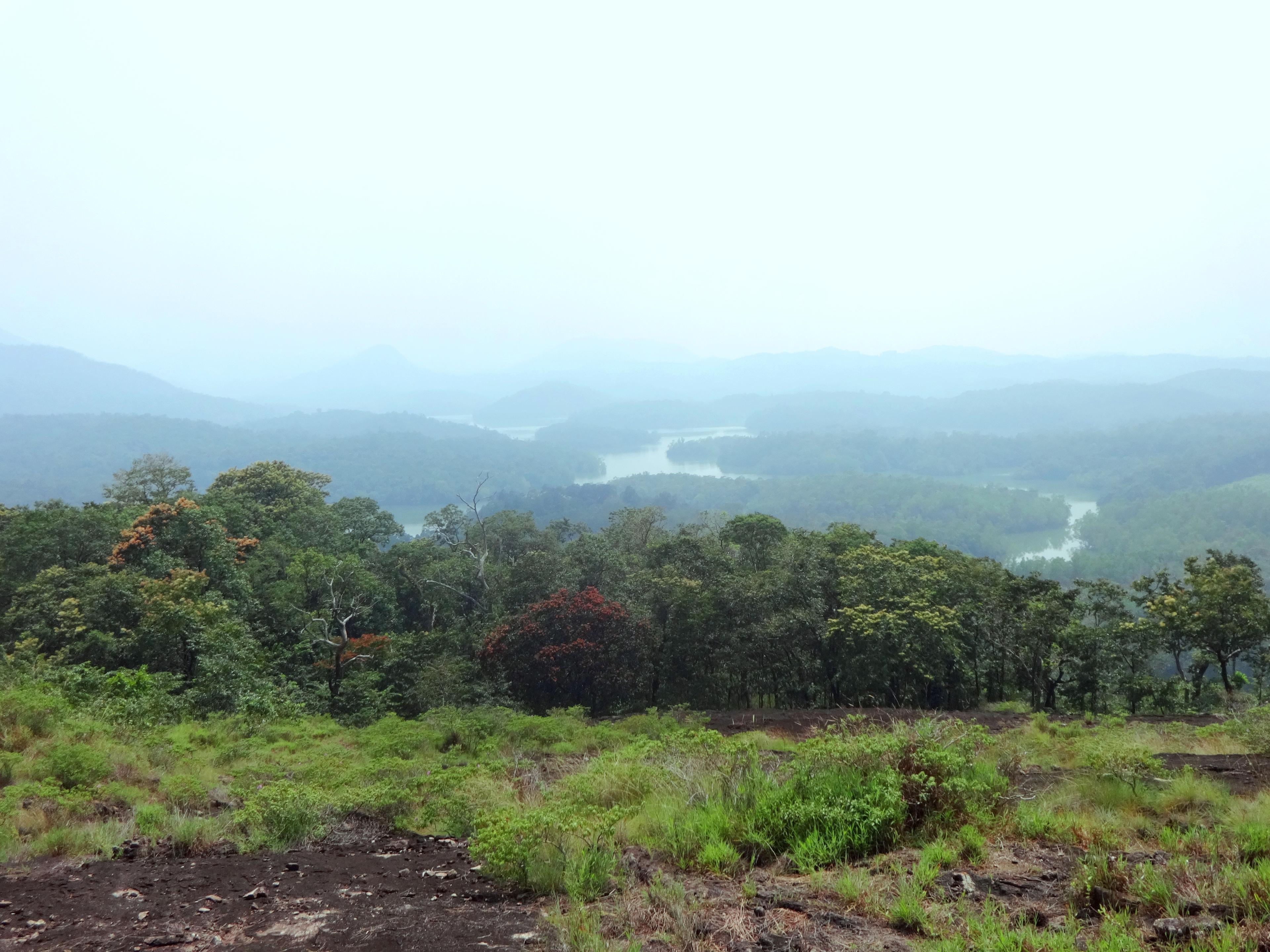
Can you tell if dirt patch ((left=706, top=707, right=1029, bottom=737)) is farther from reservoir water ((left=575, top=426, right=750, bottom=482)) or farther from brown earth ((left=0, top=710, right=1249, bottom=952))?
reservoir water ((left=575, top=426, right=750, bottom=482))

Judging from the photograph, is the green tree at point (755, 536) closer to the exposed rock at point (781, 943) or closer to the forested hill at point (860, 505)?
the exposed rock at point (781, 943)

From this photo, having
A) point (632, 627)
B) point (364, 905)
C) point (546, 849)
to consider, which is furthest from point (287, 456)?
point (546, 849)

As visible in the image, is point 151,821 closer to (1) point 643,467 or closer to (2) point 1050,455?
(1) point 643,467

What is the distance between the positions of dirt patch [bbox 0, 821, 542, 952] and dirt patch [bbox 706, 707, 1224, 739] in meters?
7.27

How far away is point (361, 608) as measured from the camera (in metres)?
20.0

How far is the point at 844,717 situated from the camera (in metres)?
10.9

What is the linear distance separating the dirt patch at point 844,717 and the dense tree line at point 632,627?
192 centimetres

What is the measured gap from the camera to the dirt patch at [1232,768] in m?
6.16

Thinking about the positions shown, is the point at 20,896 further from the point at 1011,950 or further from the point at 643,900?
the point at 1011,950

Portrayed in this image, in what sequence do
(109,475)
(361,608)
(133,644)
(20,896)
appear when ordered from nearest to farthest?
(20,896)
(133,644)
(361,608)
(109,475)

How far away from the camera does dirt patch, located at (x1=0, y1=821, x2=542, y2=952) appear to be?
391 cm

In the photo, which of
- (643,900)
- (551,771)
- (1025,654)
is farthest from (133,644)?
(1025,654)

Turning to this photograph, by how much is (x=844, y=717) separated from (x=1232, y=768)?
502 cm

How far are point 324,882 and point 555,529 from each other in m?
26.9
